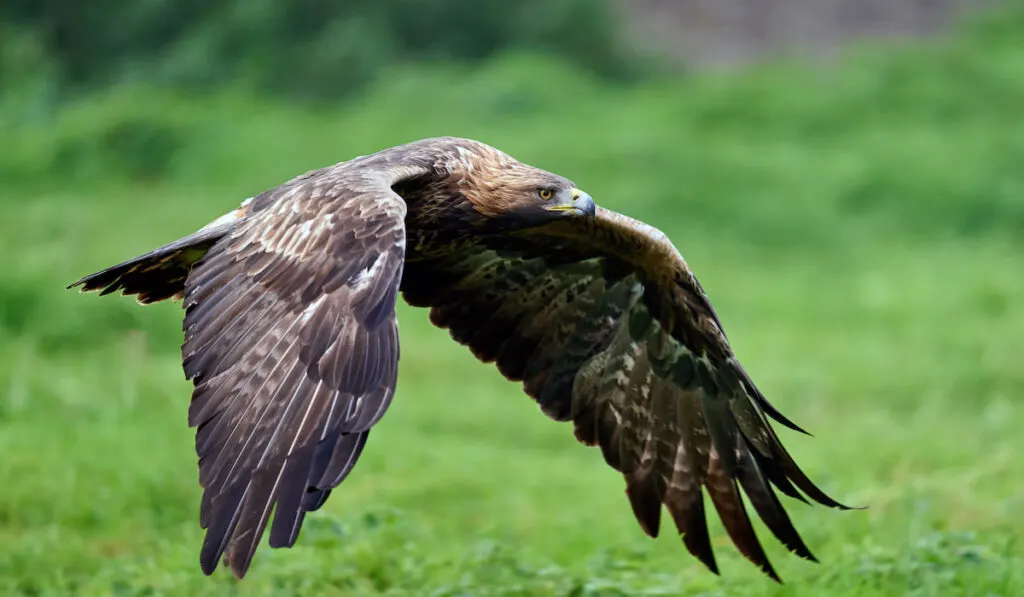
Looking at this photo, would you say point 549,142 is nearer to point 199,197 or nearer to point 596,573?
point 199,197

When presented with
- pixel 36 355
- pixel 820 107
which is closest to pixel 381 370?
pixel 36 355

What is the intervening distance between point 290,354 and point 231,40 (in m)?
12.7

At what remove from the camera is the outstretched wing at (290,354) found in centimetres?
474

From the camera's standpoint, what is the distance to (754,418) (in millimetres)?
6477

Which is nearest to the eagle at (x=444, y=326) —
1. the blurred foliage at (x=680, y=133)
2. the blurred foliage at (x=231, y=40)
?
the blurred foliage at (x=680, y=133)

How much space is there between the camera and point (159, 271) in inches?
244

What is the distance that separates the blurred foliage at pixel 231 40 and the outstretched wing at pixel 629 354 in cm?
1054

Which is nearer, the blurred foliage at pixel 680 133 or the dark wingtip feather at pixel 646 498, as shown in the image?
the dark wingtip feather at pixel 646 498

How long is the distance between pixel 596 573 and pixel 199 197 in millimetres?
8559

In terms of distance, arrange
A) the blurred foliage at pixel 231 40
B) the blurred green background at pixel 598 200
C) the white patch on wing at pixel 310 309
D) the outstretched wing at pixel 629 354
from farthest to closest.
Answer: the blurred foliage at pixel 231 40, the blurred green background at pixel 598 200, the outstretched wing at pixel 629 354, the white patch on wing at pixel 310 309

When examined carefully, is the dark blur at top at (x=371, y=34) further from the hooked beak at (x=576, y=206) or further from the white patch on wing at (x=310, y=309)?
the white patch on wing at (x=310, y=309)

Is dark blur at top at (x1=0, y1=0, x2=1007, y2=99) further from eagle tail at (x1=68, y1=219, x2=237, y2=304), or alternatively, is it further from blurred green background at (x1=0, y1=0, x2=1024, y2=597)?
eagle tail at (x1=68, y1=219, x2=237, y2=304)

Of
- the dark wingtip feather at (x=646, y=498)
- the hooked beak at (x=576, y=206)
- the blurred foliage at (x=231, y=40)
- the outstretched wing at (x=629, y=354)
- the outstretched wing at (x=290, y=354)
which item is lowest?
the outstretched wing at (x=290, y=354)

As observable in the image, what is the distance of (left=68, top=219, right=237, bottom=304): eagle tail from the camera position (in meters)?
5.98
